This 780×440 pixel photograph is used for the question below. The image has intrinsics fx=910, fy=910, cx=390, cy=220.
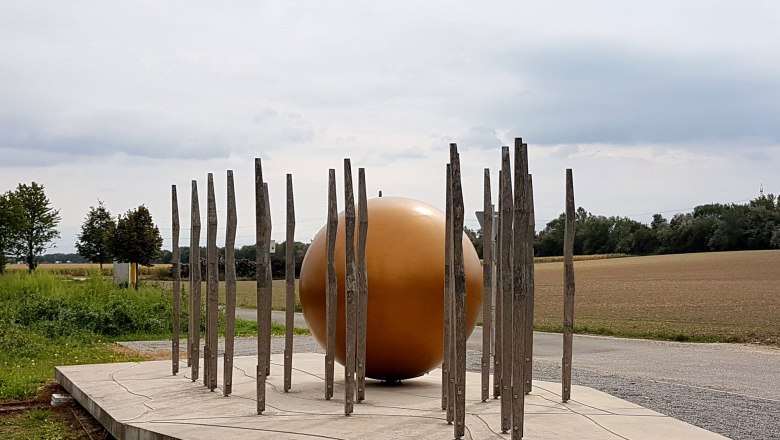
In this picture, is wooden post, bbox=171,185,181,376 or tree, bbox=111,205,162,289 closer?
wooden post, bbox=171,185,181,376

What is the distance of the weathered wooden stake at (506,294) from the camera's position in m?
7.66

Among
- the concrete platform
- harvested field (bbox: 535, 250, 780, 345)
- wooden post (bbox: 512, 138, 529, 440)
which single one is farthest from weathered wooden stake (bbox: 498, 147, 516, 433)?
harvested field (bbox: 535, 250, 780, 345)

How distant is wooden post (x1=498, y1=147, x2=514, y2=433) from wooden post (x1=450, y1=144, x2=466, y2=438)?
353 millimetres

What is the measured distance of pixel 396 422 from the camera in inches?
325

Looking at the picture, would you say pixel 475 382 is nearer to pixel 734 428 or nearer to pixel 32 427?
pixel 734 428

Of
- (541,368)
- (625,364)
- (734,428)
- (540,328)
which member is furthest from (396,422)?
(540,328)

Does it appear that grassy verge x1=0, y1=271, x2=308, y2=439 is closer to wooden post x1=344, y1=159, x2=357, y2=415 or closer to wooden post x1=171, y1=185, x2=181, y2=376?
wooden post x1=171, y1=185, x2=181, y2=376

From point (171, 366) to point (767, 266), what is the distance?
4819cm

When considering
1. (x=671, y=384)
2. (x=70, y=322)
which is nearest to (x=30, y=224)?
(x=70, y=322)

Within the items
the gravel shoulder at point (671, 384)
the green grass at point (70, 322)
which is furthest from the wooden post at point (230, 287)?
the gravel shoulder at point (671, 384)

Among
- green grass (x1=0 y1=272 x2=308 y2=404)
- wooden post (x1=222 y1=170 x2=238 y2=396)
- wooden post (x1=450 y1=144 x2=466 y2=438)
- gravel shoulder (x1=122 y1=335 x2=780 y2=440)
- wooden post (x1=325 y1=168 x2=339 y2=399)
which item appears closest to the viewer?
wooden post (x1=450 y1=144 x2=466 y2=438)

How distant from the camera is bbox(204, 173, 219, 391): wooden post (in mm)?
10438

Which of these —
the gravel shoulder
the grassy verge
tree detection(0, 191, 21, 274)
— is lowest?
the gravel shoulder

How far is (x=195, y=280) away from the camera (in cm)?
1143
